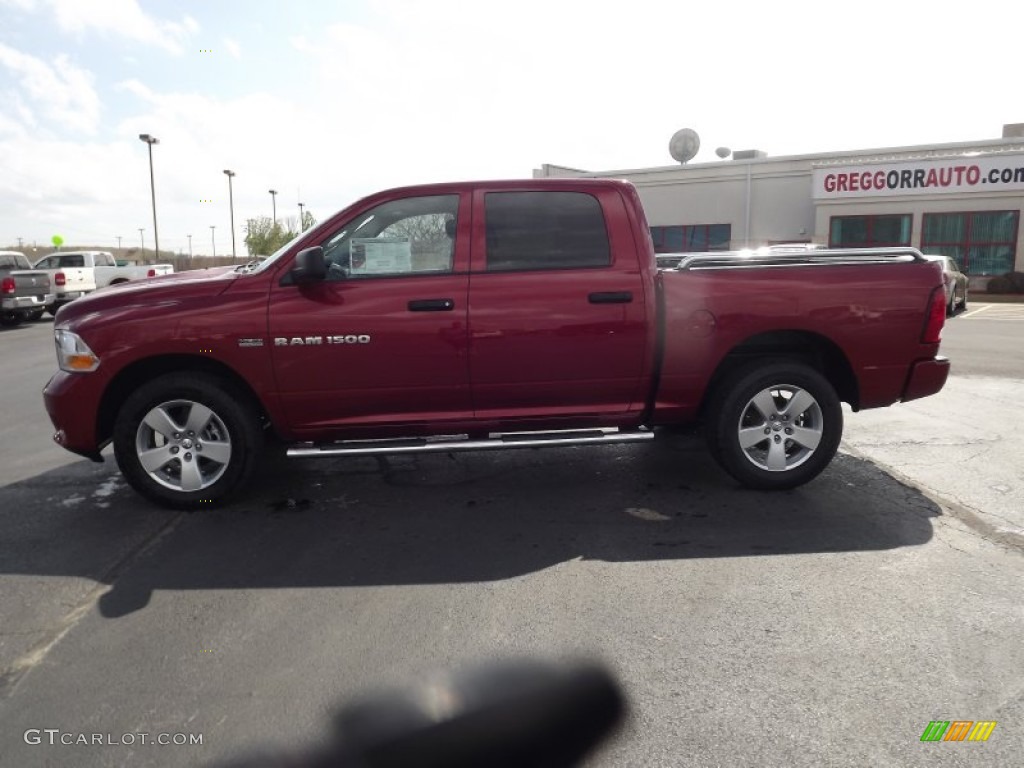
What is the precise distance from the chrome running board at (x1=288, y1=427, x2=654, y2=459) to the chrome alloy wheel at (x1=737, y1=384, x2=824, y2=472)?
2.34 feet

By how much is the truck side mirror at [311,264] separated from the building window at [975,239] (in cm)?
2530

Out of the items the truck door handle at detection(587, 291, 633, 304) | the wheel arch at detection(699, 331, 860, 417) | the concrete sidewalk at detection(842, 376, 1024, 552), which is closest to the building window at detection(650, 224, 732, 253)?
the concrete sidewalk at detection(842, 376, 1024, 552)

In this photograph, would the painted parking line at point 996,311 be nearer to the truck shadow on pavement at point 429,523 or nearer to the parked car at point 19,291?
the truck shadow on pavement at point 429,523

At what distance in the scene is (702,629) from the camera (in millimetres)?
3252

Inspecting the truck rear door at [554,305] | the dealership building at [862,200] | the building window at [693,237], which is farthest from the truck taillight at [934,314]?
the building window at [693,237]

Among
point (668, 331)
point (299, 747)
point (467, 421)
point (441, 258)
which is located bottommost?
point (299, 747)

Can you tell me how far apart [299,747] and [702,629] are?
5.47 feet

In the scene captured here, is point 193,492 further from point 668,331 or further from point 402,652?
point 668,331

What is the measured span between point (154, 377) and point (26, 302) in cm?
1711

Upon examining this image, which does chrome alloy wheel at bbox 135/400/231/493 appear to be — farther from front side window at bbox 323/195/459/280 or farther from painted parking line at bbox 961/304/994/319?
painted parking line at bbox 961/304/994/319

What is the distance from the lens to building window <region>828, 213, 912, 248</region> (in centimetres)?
2598

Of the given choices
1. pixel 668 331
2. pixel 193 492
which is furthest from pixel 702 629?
pixel 193 492

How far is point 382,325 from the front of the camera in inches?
181

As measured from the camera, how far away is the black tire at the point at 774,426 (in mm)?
4898
